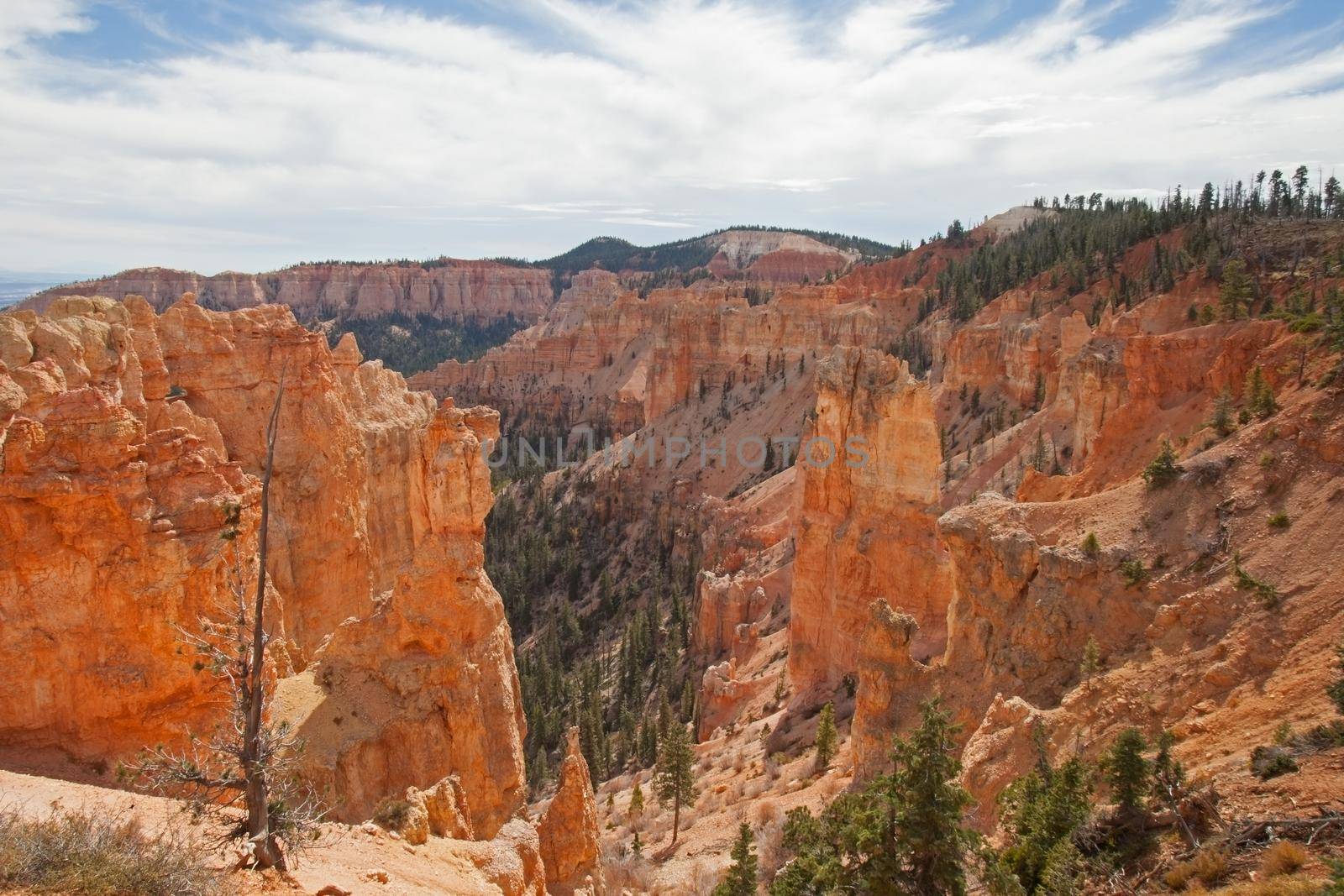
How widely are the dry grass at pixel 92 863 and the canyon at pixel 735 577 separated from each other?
3040 millimetres

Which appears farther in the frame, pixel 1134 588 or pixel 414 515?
pixel 414 515

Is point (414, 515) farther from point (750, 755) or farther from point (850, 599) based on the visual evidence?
point (850, 599)

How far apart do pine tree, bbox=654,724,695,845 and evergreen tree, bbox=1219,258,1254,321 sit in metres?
23.3

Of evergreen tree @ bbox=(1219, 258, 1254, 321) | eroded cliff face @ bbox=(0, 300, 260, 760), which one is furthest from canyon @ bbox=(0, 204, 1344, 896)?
evergreen tree @ bbox=(1219, 258, 1254, 321)

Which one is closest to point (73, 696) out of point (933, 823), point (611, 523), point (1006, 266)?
point (933, 823)

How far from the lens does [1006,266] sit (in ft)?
236

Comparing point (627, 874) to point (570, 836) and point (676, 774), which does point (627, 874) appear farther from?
point (570, 836)

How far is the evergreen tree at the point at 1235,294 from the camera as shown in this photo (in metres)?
29.1

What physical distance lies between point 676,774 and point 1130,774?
15519 mm

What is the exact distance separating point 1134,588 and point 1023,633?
2.32m

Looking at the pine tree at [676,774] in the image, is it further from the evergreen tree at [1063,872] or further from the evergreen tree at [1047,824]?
the evergreen tree at [1063,872]

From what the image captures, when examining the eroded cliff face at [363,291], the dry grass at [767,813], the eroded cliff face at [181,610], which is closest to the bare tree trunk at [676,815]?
the dry grass at [767,813]

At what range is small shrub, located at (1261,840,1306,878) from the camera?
7891 mm

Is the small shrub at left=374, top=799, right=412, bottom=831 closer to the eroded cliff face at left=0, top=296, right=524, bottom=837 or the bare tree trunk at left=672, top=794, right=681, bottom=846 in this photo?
the eroded cliff face at left=0, top=296, right=524, bottom=837
